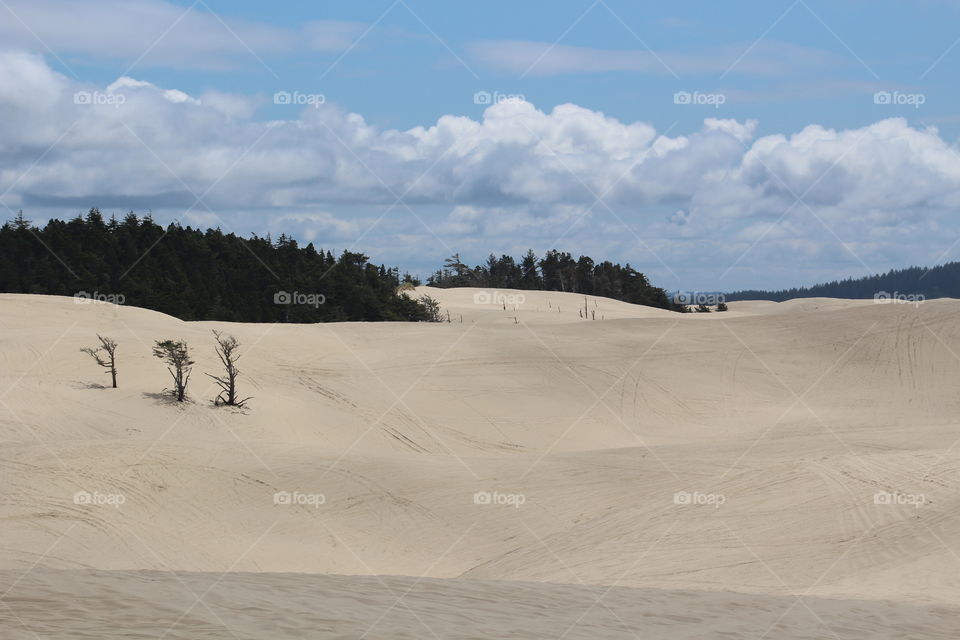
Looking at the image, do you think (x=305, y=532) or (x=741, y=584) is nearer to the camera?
(x=741, y=584)

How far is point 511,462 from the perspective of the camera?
1938 centimetres

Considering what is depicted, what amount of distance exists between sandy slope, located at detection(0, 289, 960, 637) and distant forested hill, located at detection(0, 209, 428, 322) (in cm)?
1971

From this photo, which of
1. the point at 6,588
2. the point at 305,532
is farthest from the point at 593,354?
the point at 6,588

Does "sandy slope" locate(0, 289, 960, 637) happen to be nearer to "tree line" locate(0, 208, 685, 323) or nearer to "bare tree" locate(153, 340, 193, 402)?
"bare tree" locate(153, 340, 193, 402)

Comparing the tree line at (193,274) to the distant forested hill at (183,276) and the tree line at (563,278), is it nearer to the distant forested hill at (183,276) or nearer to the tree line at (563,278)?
the distant forested hill at (183,276)

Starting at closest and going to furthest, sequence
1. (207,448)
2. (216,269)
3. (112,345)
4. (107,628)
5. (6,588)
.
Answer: (107,628)
(6,588)
(207,448)
(112,345)
(216,269)

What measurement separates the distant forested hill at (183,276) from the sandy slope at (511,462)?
1971 centimetres

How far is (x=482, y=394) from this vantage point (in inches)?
1197

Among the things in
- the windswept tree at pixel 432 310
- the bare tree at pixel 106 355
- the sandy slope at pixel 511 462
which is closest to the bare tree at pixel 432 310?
the windswept tree at pixel 432 310

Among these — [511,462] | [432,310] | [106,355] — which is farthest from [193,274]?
[511,462]

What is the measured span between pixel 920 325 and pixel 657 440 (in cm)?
1447

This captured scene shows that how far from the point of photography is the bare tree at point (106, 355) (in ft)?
86.4

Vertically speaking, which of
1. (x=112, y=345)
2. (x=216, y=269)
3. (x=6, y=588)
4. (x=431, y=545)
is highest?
(x=216, y=269)

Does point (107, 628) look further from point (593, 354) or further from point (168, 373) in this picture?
point (593, 354)
